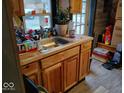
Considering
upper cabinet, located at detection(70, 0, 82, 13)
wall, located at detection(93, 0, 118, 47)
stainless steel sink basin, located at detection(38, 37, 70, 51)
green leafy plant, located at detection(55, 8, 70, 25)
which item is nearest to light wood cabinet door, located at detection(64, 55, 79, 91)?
stainless steel sink basin, located at detection(38, 37, 70, 51)

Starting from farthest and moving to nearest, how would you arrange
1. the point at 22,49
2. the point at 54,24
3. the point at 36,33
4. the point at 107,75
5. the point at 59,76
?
the point at 107,75
the point at 54,24
the point at 36,33
the point at 59,76
the point at 22,49

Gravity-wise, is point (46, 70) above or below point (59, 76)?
above

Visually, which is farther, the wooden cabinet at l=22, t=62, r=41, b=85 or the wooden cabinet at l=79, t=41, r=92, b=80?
the wooden cabinet at l=79, t=41, r=92, b=80

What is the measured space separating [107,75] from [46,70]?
1.63 meters

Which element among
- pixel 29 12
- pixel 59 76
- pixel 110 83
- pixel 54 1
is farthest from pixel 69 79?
pixel 54 1

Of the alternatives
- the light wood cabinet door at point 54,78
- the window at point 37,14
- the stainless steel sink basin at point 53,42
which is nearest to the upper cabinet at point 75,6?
the window at point 37,14

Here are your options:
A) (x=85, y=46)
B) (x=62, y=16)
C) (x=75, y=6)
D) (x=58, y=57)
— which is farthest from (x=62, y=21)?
(x=58, y=57)

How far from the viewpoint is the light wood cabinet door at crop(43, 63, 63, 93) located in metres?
1.53

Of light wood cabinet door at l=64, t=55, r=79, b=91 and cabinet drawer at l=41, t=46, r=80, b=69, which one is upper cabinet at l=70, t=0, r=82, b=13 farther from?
light wood cabinet door at l=64, t=55, r=79, b=91

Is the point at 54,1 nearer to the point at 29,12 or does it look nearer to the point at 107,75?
the point at 29,12

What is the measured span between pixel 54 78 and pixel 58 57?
31cm

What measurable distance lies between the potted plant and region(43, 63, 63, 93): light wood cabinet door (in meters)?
0.68

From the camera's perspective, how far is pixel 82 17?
304 centimetres

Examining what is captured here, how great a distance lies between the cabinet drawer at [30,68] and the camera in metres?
1.28
